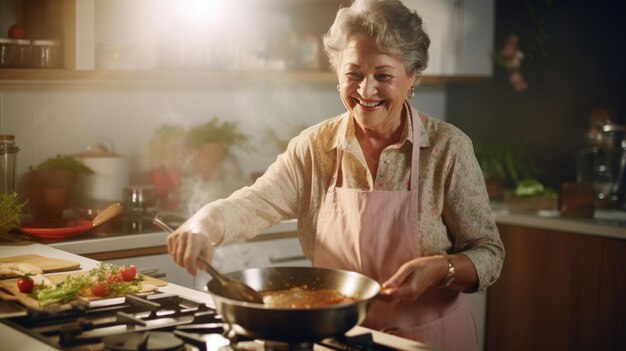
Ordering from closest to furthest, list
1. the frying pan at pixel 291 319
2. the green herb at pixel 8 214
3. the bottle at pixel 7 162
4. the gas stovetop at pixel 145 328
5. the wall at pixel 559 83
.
A: the frying pan at pixel 291 319 → the gas stovetop at pixel 145 328 → the green herb at pixel 8 214 → the bottle at pixel 7 162 → the wall at pixel 559 83

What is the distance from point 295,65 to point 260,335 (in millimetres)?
2670

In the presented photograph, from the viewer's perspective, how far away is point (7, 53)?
10.2 ft

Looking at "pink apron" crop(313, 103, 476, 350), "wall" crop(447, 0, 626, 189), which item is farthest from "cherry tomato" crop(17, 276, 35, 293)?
"wall" crop(447, 0, 626, 189)

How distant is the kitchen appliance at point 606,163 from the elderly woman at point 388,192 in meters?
2.00

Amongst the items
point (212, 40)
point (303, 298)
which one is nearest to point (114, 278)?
point (303, 298)

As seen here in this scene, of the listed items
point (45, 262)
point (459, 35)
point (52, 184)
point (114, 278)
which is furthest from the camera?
point (459, 35)

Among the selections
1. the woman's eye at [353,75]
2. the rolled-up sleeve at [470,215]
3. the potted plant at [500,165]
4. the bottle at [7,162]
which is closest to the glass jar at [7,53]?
the bottle at [7,162]

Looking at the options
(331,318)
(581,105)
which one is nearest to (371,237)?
(331,318)

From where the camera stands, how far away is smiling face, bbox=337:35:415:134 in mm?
1952

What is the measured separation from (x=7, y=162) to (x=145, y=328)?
1.74 meters

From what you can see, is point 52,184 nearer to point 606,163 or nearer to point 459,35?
point 459,35

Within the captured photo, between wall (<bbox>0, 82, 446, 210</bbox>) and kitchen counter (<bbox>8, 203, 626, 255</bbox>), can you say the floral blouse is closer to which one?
kitchen counter (<bbox>8, 203, 626, 255</bbox>)

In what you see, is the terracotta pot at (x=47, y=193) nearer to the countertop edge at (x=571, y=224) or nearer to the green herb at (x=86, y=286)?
the green herb at (x=86, y=286)

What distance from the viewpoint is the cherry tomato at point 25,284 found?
184 cm
